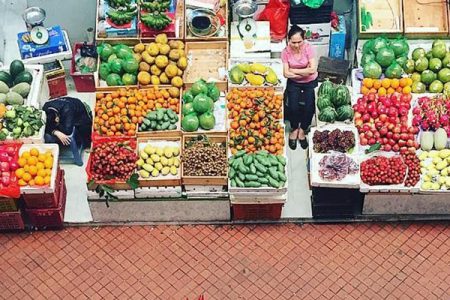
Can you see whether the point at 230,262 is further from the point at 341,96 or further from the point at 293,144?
the point at 341,96

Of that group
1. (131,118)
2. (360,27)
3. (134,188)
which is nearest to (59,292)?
(134,188)

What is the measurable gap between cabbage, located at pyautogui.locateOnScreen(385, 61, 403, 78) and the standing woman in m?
0.87

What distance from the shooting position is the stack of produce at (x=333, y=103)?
9.08m

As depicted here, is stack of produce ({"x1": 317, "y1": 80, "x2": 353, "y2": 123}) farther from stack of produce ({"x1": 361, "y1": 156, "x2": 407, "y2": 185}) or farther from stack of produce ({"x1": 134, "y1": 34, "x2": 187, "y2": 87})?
stack of produce ({"x1": 134, "y1": 34, "x2": 187, "y2": 87})

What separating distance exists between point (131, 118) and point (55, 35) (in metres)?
1.80

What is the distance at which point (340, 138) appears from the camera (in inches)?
347

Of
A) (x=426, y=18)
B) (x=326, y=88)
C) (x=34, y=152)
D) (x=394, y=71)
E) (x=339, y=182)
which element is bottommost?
(x=339, y=182)

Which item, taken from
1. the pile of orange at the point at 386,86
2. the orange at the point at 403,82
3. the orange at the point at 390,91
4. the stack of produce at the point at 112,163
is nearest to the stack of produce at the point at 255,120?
the pile of orange at the point at 386,86

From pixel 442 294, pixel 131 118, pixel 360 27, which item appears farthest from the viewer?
pixel 360 27

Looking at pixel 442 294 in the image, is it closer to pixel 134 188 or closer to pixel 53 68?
pixel 134 188

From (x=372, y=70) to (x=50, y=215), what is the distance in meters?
4.08

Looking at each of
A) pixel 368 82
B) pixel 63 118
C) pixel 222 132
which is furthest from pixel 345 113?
pixel 63 118

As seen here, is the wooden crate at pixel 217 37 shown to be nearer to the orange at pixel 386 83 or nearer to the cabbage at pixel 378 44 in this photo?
the cabbage at pixel 378 44

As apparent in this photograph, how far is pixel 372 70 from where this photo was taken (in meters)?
9.44
